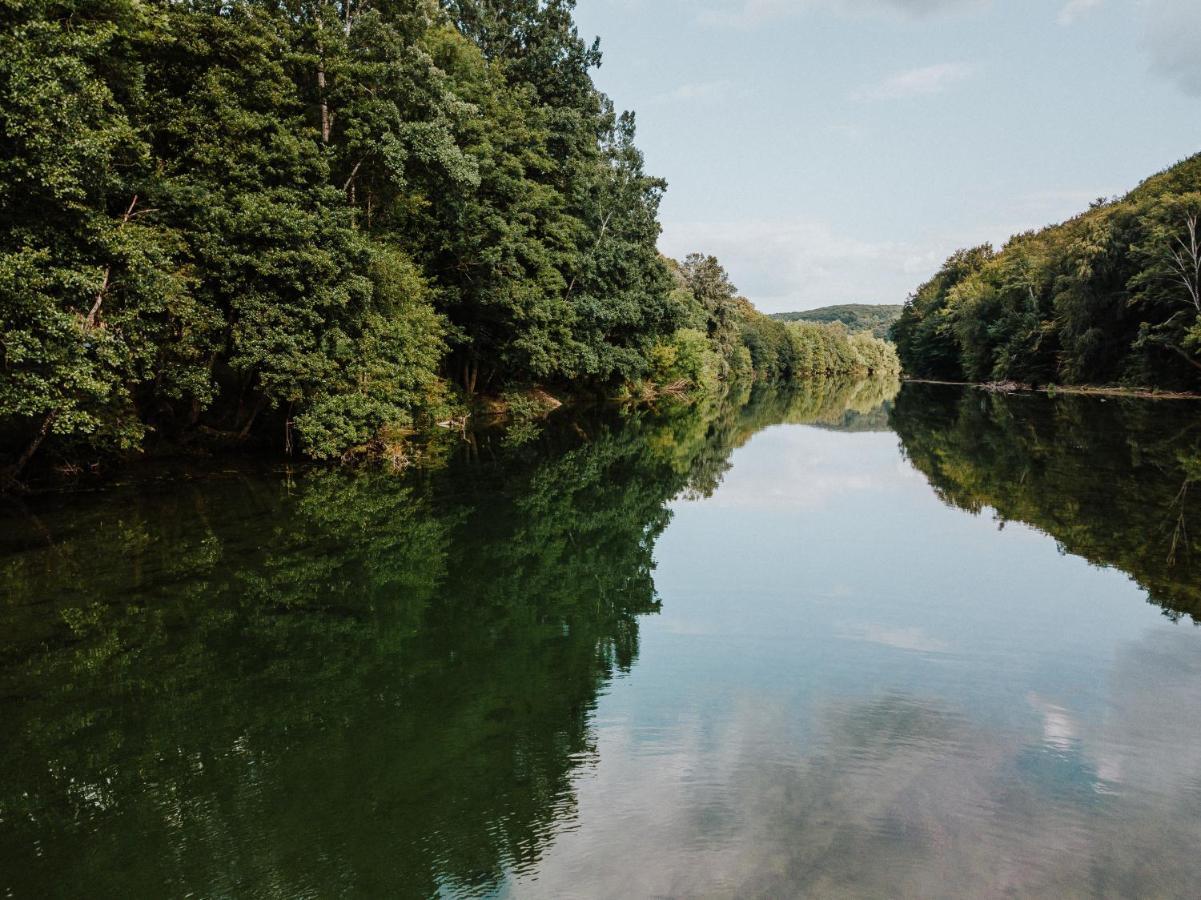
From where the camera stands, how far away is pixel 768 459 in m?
25.4

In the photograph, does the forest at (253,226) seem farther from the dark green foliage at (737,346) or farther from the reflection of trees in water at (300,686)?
the dark green foliage at (737,346)

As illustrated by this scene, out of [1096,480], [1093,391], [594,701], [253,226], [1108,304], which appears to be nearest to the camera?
[594,701]

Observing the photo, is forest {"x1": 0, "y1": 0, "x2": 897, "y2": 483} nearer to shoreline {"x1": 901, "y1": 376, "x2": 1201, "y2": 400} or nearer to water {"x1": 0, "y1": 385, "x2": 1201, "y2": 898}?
water {"x1": 0, "y1": 385, "x2": 1201, "y2": 898}

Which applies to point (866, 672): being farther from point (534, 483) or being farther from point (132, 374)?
point (132, 374)

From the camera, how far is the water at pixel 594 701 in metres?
4.83

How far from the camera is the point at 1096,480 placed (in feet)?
61.3

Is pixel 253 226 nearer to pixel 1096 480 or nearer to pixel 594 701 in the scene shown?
pixel 594 701

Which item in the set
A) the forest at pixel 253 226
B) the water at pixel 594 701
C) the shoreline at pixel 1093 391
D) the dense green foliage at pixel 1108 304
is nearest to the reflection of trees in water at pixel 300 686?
the water at pixel 594 701

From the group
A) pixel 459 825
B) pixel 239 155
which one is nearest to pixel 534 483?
pixel 239 155

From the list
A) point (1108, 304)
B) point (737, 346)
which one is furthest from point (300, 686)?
point (737, 346)

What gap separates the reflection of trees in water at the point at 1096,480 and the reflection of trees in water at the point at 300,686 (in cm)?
794

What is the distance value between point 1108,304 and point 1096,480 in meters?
50.6

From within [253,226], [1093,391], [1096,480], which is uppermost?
Result: [253,226]

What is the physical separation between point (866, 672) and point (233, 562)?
9.77 m
